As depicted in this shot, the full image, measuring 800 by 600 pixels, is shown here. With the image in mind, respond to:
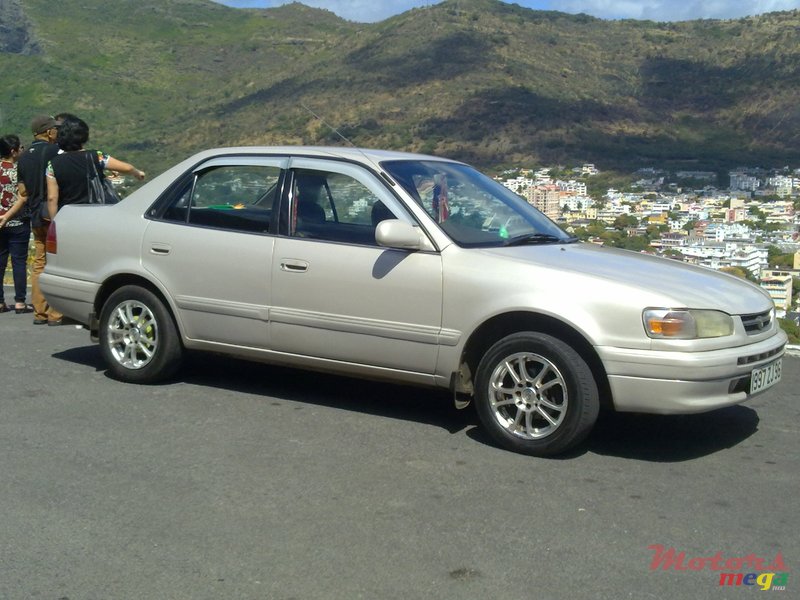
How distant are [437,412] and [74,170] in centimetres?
412

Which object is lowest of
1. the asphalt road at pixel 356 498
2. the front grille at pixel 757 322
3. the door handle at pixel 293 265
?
the asphalt road at pixel 356 498

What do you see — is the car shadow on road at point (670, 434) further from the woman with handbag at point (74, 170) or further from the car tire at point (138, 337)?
the woman with handbag at point (74, 170)

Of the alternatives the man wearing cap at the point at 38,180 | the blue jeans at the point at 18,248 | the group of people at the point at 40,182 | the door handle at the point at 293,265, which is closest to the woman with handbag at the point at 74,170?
the group of people at the point at 40,182

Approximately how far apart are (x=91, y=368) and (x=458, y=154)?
4451cm

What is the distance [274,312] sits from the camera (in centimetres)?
618

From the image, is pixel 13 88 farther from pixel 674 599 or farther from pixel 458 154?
pixel 674 599

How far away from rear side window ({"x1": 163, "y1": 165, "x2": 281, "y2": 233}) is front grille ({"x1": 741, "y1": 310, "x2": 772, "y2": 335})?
2864 millimetres

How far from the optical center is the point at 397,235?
18.4 ft

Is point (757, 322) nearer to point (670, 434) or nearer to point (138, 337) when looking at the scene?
point (670, 434)

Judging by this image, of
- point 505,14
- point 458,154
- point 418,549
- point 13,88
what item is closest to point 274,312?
point 418,549

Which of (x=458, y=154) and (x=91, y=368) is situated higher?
(x=458, y=154)

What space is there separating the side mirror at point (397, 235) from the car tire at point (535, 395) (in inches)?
29.2

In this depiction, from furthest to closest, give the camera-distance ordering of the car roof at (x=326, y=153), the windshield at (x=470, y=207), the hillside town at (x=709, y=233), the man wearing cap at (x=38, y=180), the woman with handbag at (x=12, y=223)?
1. the woman with handbag at (x=12, y=223)
2. the man wearing cap at (x=38, y=180)
3. the hillside town at (x=709, y=233)
4. the car roof at (x=326, y=153)
5. the windshield at (x=470, y=207)

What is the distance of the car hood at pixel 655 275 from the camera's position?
529 centimetres
